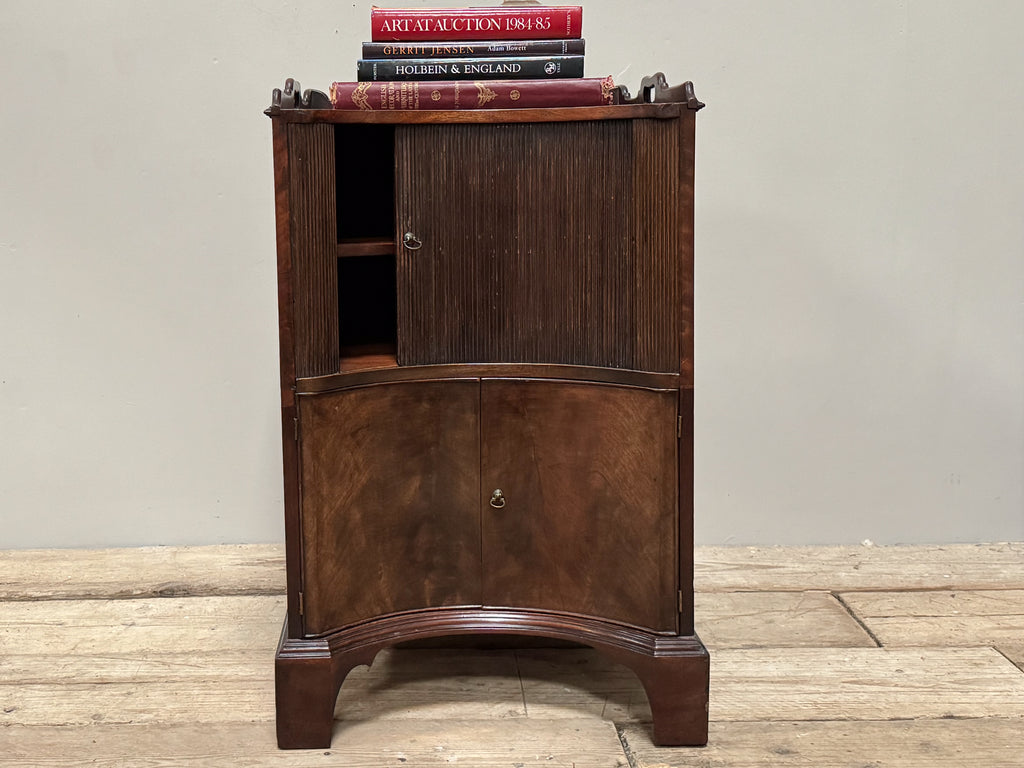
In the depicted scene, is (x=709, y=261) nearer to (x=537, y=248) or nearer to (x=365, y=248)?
(x=537, y=248)

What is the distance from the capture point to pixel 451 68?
1720 mm

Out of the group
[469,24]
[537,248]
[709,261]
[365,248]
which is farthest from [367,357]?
[709,261]

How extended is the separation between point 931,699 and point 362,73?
1.36m

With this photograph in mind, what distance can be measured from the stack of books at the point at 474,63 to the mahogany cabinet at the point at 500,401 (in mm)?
50

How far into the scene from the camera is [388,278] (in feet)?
6.55

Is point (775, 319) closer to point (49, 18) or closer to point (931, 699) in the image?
point (931, 699)

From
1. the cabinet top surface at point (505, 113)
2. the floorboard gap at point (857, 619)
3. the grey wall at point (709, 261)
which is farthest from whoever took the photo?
the grey wall at point (709, 261)

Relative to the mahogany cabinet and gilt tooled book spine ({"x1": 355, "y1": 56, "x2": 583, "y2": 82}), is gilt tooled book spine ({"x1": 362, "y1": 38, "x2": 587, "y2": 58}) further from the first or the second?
the mahogany cabinet

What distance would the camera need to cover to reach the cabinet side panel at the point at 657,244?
162cm

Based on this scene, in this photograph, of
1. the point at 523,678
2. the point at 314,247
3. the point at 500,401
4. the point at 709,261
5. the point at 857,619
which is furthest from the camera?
the point at 709,261

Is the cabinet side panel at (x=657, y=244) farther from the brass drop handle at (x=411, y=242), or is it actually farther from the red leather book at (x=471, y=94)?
the brass drop handle at (x=411, y=242)

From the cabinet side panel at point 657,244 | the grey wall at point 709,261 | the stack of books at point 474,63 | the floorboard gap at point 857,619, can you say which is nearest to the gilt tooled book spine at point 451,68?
the stack of books at point 474,63

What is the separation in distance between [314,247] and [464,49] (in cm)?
39

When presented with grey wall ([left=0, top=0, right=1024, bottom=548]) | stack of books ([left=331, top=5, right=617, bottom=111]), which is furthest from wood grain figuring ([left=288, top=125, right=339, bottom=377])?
grey wall ([left=0, top=0, right=1024, bottom=548])
